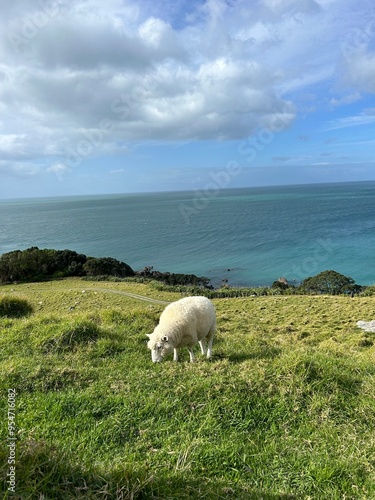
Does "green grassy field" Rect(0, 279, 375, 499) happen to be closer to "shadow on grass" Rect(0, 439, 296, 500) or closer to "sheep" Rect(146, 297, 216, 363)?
"shadow on grass" Rect(0, 439, 296, 500)

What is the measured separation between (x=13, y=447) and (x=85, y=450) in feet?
3.92

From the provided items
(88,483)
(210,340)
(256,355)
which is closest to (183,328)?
(210,340)

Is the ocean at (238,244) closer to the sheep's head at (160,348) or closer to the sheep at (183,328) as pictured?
the sheep at (183,328)

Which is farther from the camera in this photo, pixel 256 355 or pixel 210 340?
pixel 210 340

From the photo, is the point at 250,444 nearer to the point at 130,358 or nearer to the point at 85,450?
the point at 85,450

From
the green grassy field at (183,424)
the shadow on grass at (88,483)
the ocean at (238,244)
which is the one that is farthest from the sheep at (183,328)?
the ocean at (238,244)

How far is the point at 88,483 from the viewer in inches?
118

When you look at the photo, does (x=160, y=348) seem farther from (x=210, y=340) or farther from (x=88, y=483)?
(x=88, y=483)

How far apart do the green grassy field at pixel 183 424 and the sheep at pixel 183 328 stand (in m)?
0.46

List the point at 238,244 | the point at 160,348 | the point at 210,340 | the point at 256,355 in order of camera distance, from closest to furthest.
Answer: the point at 160,348, the point at 256,355, the point at 210,340, the point at 238,244

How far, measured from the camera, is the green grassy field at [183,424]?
3191mm

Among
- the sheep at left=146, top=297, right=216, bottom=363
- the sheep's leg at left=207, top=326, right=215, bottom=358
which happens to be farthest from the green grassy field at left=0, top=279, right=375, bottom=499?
the sheep at left=146, top=297, right=216, bottom=363

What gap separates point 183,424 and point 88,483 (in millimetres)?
1919

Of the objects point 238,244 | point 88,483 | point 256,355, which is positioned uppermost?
point 88,483
